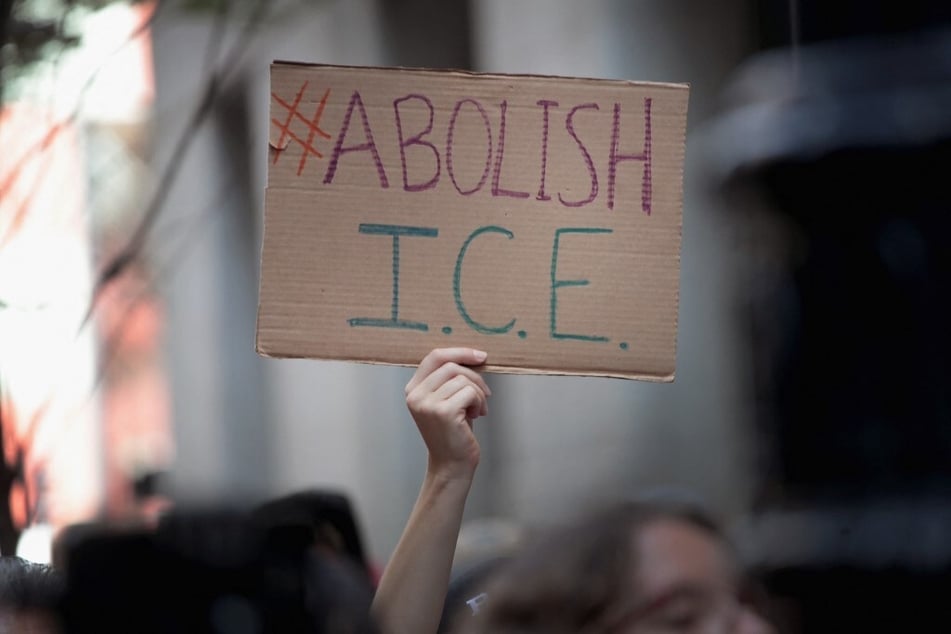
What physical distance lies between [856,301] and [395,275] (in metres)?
4.66

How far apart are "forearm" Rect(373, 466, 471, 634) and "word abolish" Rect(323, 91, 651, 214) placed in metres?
0.53

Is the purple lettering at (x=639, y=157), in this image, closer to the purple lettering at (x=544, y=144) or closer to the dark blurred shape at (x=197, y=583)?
the purple lettering at (x=544, y=144)

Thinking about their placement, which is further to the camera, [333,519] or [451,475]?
[333,519]

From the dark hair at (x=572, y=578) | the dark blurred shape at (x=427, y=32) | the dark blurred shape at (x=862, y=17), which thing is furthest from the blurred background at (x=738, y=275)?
the dark hair at (x=572, y=578)

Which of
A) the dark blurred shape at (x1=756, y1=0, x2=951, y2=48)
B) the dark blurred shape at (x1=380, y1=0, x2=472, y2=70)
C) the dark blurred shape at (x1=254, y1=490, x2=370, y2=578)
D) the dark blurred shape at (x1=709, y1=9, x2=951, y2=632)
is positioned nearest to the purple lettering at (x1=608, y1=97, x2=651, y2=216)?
the dark blurred shape at (x1=254, y1=490, x2=370, y2=578)

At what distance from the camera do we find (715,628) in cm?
224

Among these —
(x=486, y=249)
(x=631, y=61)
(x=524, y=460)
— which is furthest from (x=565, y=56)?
(x=486, y=249)

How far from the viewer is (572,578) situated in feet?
7.39

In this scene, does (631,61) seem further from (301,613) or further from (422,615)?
(301,613)

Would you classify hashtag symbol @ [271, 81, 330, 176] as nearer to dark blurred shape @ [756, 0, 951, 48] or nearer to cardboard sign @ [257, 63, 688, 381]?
cardboard sign @ [257, 63, 688, 381]

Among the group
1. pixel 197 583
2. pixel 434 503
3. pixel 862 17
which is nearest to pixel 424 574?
pixel 434 503

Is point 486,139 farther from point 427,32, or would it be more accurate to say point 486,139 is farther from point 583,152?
point 427,32

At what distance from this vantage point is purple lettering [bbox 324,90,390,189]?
2.98 metres

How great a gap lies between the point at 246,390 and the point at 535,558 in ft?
48.6
